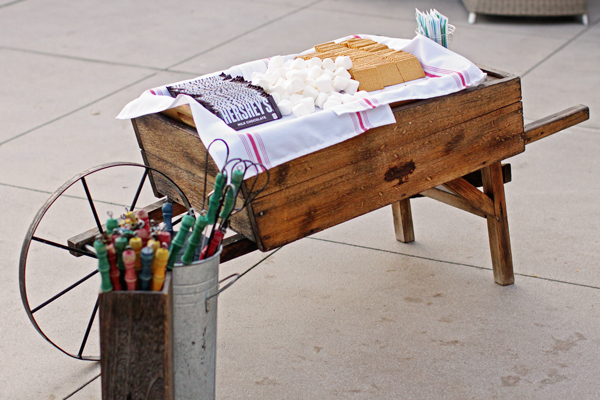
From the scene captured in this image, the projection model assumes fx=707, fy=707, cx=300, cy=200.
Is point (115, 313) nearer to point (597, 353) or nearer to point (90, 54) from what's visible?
point (597, 353)

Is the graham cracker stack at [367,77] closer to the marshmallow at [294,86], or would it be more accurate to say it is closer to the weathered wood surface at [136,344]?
the marshmallow at [294,86]

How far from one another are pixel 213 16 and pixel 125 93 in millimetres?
2092

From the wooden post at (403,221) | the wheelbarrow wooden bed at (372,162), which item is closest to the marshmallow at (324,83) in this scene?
the wheelbarrow wooden bed at (372,162)

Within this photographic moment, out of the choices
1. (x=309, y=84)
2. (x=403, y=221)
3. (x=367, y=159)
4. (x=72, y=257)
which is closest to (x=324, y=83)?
(x=309, y=84)

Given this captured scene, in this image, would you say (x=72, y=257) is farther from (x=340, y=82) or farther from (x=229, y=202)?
(x=229, y=202)

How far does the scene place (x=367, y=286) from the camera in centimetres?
279

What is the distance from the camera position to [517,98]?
7.94 feet

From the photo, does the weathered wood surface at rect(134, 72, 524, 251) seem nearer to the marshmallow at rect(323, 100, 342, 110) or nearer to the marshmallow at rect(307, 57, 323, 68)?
the marshmallow at rect(323, 100, 342, 110)

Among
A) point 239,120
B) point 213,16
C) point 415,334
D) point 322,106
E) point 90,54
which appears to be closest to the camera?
point 239,120

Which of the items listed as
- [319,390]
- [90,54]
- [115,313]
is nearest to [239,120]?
[115,313]

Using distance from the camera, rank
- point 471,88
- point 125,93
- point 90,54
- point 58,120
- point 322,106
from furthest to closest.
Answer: point 90,54 < point 125,93 < point 58,120 < point 471,88 < point 322,106

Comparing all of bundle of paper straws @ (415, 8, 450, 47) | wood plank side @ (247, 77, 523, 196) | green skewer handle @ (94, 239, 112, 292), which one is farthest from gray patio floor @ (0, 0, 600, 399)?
bundle of paper straws @ (415, 8, 450, 47)

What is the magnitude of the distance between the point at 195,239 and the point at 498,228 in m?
1.46

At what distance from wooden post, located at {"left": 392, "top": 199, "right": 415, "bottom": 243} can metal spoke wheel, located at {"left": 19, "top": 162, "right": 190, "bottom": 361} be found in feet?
3.55
